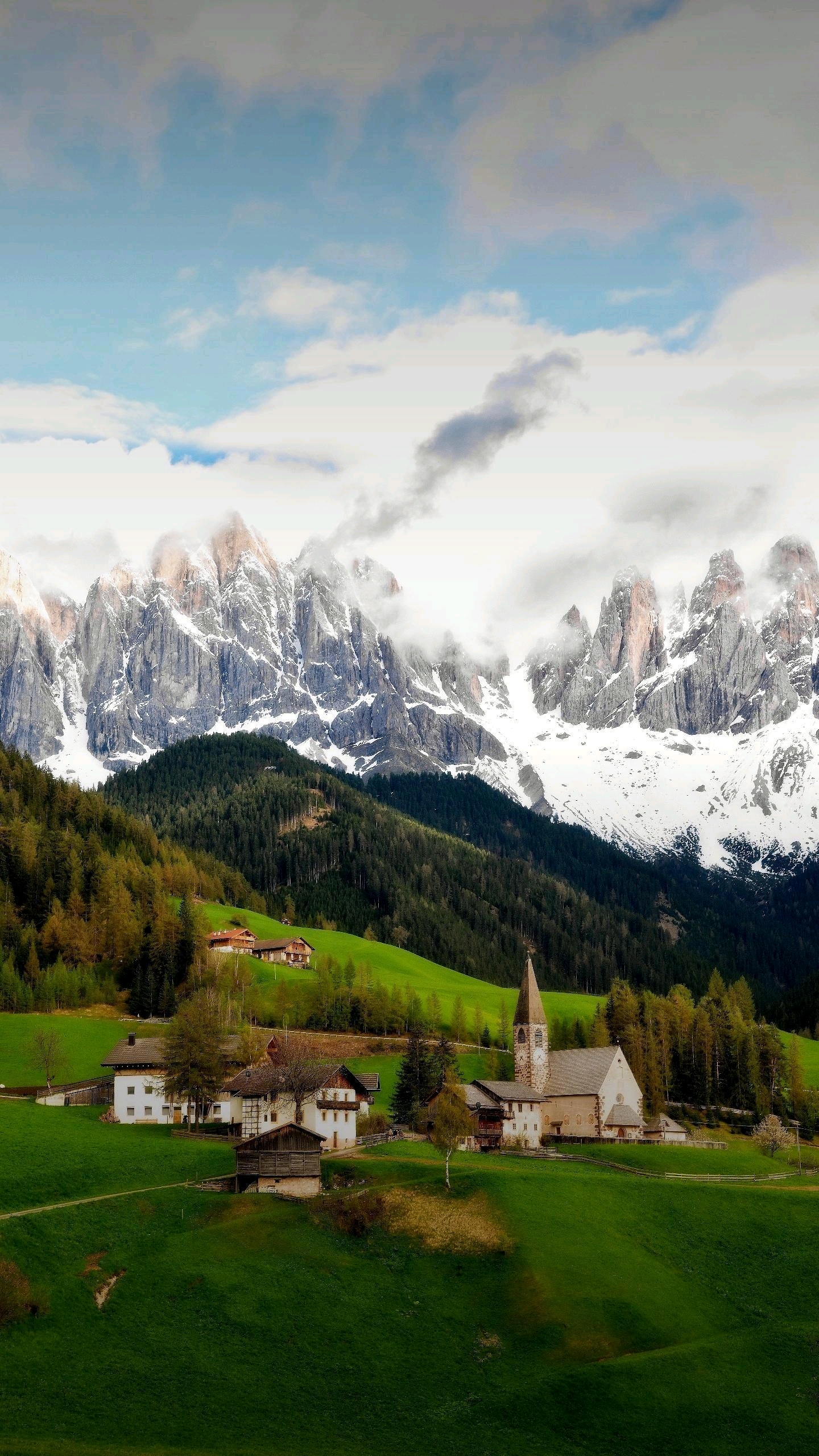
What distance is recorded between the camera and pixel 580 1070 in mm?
117750

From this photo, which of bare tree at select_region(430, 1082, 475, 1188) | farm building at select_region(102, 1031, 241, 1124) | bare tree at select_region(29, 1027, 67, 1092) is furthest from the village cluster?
bare tree at select_region(430, 1082, 475, 1188)

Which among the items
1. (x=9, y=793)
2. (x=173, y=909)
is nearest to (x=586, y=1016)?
(x=173, y=909)

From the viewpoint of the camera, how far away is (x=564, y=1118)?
116 m

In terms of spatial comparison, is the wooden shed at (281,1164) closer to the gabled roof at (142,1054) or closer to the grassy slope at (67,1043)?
the gabled roof at (142,1054)

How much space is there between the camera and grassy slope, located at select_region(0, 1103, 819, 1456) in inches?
2188

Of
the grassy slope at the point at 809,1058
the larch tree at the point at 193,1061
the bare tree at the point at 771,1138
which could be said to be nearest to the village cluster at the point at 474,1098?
the larch tree at the point at 193,1061

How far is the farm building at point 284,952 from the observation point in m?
181

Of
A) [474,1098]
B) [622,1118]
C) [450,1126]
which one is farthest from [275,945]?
[450,1126]

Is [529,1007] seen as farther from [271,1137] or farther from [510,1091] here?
[271,1137]

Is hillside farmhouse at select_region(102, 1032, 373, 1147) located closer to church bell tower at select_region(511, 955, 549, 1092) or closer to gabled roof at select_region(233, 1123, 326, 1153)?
gabled roof at select_region(233, 1123, 326, 1153)

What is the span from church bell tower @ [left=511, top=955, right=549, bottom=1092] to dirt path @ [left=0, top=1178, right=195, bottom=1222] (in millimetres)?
42608

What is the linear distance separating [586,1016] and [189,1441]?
4811 inches

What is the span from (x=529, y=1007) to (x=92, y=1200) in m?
53.6

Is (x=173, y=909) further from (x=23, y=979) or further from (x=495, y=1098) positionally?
(x=495, y=1098)
